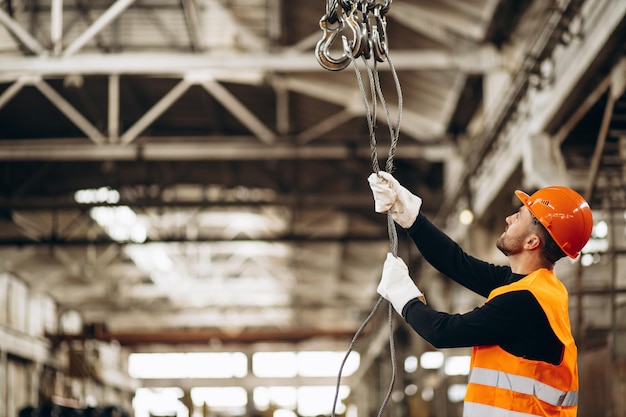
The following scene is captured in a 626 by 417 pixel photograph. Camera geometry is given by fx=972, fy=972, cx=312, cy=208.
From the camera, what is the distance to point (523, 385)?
145 inches

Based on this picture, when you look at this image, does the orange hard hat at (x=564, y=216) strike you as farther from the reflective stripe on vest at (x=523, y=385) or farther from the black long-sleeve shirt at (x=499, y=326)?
the reflective stripe on vest at (x=523, y=385)

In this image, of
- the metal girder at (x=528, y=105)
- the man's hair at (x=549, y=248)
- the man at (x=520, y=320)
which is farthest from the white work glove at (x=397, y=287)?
the metal girder at (x=528, y=105)

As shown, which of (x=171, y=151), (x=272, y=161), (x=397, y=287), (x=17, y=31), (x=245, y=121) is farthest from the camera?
(x=272, y=161)

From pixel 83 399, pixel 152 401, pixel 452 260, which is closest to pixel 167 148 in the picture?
pixel 452 260

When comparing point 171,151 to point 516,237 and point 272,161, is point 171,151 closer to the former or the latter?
point 272,161

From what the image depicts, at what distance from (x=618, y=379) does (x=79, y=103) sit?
1458 cm

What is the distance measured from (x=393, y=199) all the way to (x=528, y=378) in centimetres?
89

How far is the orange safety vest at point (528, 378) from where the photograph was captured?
12.1ft

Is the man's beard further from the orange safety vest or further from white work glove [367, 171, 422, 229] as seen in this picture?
white work glove [367, 171, 422, 229]

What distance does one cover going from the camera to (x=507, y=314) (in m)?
3.65

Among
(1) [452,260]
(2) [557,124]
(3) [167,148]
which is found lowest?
(1) [452,260]

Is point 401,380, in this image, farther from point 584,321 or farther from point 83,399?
point 83,399

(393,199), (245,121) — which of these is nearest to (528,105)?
(245,121)

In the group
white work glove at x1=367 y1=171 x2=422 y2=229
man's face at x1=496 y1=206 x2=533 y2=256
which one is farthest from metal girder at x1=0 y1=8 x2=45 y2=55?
man's face at x1=496 y1=206 x2=533 y2=256
